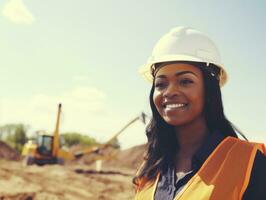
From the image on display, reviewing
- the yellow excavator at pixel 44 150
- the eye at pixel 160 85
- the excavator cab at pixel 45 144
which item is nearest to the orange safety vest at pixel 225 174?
the eye at pixel 160 85

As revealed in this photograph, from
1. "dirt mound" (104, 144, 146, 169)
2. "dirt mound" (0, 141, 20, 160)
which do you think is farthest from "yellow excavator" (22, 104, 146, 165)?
"dirt mound" (0, 141, 20, 160)

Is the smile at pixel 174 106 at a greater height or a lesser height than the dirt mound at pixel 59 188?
greater

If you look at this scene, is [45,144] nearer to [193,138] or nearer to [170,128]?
[170,128]

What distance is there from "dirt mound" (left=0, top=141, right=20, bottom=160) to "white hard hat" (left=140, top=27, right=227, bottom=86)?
33531 mm

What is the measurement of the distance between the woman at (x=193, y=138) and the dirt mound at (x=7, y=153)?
3347 centimetres

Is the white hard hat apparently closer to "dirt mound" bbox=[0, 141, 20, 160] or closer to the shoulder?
the shoulder

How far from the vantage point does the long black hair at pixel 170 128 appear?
6.77 ft

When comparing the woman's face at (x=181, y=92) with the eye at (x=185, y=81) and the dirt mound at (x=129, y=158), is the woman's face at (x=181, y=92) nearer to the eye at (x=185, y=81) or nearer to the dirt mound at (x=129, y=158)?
the eye at (x=185, y=81)

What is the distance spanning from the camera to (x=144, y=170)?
235cm

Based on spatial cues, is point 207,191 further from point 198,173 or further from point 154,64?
point 154,64

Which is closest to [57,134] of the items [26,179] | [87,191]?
[26,179]

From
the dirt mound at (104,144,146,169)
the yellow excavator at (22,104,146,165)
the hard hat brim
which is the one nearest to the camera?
the hard hat brim

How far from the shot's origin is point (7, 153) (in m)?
34.4

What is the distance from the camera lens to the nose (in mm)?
2015
